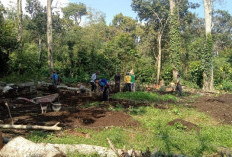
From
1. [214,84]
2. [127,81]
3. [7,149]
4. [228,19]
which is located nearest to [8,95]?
[127,81]

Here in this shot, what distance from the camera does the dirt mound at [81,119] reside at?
736 centimetres

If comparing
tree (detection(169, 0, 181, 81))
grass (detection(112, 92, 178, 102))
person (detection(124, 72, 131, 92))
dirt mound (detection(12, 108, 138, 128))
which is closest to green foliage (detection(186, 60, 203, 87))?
tree (detection(169, 0, 181, 81))

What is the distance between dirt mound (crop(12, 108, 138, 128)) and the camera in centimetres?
736

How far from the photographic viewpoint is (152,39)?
29312 millimetres

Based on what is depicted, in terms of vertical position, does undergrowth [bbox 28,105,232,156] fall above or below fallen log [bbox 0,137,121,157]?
below

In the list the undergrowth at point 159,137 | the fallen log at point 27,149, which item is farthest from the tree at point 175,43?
the fallen log at point 27,149

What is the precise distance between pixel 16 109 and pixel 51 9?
14.2 meters

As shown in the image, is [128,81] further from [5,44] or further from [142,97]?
[5,44]

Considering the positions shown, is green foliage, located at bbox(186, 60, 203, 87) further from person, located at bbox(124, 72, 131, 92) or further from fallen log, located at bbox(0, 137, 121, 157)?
fallen log, located at bbox(0, 137, 121, 157)

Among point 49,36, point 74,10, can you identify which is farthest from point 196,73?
point 74,10

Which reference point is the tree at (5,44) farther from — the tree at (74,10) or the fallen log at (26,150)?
the tree at (74,10)

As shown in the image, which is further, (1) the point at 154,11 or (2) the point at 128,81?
(1) the point at 154,11

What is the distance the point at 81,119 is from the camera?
791cm

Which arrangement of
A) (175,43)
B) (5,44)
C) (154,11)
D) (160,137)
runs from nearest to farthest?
(160,137) → (5,44) → (175,43) → (154,11)
